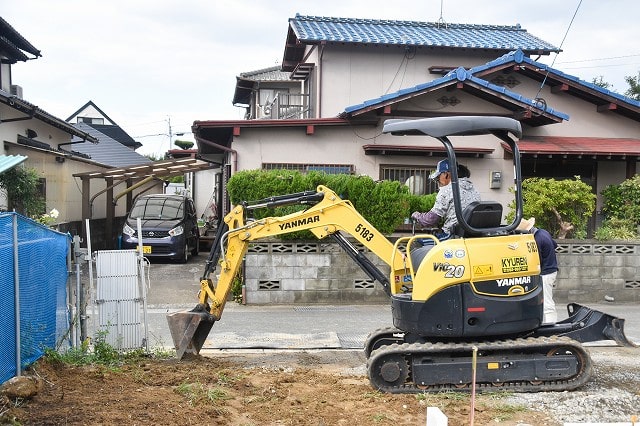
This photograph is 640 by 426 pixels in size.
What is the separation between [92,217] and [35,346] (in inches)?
599

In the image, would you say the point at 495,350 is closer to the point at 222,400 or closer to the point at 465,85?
the point at 222,400

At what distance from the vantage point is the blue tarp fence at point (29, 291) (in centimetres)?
593

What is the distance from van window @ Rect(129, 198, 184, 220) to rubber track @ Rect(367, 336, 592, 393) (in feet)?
42.6

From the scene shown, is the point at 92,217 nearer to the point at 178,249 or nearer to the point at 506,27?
the point at 178,249

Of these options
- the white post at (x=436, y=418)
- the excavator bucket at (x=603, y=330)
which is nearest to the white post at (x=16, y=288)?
the white post at (x=436, y=418)

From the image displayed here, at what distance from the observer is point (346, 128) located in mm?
15664

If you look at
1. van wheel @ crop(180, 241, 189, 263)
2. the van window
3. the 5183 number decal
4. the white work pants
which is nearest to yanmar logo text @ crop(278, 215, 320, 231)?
the 5183 number decal

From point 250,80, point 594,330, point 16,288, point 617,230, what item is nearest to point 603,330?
point 594,330

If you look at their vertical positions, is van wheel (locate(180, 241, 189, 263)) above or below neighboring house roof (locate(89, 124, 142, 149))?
below

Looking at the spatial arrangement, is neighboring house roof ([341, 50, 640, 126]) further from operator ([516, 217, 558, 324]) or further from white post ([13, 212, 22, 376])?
white post ([13, 212, 22, 376])

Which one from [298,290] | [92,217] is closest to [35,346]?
[298,290]

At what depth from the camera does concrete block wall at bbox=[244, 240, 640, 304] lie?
40.6 ft

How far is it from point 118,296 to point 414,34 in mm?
14398

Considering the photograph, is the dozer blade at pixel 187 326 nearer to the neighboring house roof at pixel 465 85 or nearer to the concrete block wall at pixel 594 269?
the concrete block wall at pixel 594 269
